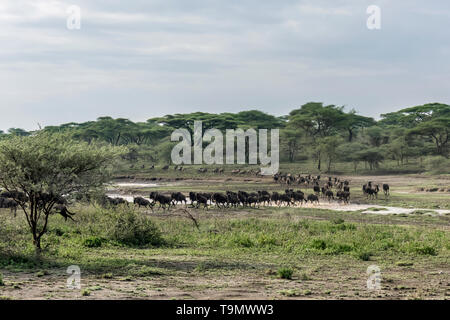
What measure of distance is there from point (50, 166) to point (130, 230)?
4600mm

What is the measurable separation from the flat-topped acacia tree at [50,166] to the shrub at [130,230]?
3270mm

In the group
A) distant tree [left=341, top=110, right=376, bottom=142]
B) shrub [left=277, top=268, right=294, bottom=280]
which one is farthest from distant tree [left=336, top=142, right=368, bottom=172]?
shrub [left=277, top=268, right=294, bottom=280]

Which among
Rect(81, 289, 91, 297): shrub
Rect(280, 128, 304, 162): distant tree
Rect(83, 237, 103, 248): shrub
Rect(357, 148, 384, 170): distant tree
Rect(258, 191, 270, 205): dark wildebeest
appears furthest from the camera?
Rect(280, 128, 304, 162): distant tree

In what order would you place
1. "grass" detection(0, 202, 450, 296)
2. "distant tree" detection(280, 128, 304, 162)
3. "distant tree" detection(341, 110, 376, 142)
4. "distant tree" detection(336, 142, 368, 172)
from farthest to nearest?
"distant tree" detection(341, 110, 376, 142) < "distant tree" detection(280, 128, 304, 162) < "distant tree" detection(336, 142, 368, 172) < "grass" detection(0, 202, 450, 296)

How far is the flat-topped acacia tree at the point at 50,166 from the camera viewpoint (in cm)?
1393

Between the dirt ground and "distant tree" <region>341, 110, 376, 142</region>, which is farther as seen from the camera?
"distant tree" <region>341, 110, 376, 142</region>

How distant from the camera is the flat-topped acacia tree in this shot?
13.9m

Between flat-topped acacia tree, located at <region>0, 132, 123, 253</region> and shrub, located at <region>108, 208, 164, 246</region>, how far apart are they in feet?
10.7

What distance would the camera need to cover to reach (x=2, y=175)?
14133mm

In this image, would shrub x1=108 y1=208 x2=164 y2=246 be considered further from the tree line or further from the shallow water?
the tree line
